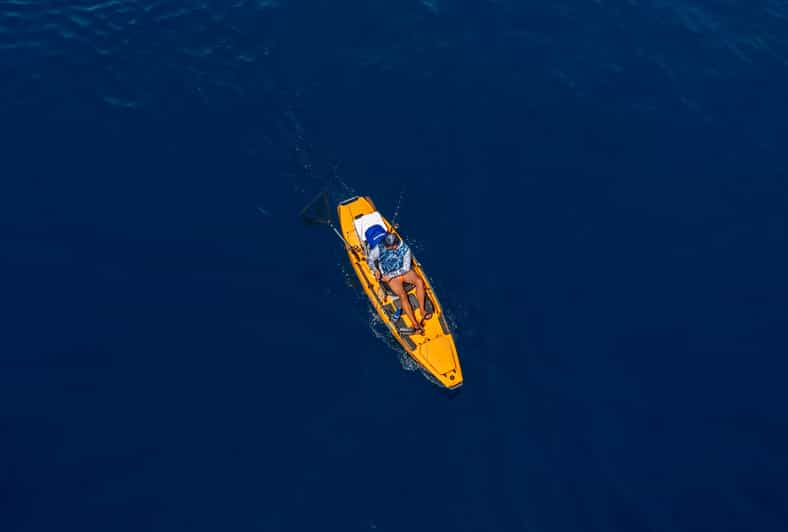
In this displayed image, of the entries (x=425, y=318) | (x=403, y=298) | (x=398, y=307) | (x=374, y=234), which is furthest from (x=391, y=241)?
(x=425, y=318)

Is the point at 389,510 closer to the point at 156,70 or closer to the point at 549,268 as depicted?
the point at 549,268

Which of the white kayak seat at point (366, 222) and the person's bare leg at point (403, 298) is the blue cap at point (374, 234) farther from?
the person's bare leg at point (403, 298)

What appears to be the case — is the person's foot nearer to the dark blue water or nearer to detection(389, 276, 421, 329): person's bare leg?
detection(389, 276, 421, 329): person's bare leg

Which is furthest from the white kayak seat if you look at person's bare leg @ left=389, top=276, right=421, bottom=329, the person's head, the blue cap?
person's bare leg @ left=389, top=276, right=421, bottom=329

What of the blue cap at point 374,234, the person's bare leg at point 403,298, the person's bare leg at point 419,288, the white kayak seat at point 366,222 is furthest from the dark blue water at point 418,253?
the blue cap at point 374,234

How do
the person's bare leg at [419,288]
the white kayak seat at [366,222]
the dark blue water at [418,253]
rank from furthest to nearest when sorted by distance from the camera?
1. the white kayak seat at [366,222]
2. the person's bare leg at [419,288]
3. the dark blue water at [418,253]

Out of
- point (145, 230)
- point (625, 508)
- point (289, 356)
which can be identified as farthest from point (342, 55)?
point (625, 508)

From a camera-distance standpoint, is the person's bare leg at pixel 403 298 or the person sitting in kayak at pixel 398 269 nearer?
the person's bare leg at pixel 403 298
